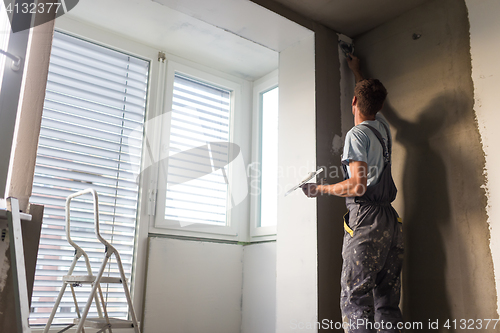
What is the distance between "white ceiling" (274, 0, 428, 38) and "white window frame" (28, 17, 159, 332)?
49.3 inches

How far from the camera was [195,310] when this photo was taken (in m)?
3.14

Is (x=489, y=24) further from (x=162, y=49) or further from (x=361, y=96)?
(x=162, y=49)

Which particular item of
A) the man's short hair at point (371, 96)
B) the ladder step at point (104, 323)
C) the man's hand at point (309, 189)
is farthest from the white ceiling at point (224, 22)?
the ladder step at point (104, 323)

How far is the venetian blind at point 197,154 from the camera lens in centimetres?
332

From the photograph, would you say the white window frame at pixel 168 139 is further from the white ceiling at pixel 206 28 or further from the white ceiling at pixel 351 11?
the white ceiling at pixel 351 11

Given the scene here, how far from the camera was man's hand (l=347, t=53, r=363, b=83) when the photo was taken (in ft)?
9.14

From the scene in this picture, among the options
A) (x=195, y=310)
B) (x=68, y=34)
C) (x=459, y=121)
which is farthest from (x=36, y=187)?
(x=459, y=121)

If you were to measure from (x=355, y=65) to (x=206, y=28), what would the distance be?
1160 mm

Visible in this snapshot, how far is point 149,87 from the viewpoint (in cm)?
331

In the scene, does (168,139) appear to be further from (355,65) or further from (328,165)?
(355,65)

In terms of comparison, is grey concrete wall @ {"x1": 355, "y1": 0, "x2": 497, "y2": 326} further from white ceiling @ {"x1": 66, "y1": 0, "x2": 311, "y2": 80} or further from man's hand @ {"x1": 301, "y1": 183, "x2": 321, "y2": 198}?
white ceiling @ {"x1": 66, "y1": 0, "x2": 311, "y2": 80}

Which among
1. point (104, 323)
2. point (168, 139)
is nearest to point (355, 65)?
point (168, 139)

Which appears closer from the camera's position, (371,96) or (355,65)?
(371,96)

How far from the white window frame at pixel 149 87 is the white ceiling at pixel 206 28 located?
0.05 metres
